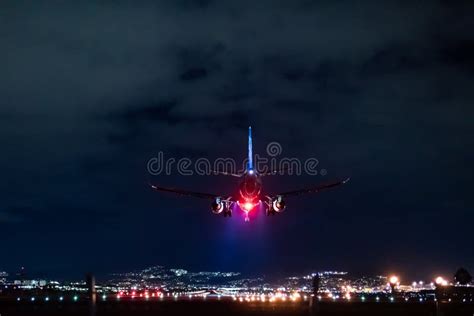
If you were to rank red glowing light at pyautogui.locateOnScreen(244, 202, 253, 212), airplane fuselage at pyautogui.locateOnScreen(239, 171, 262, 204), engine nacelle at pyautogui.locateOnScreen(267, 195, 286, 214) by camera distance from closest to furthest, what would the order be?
airplane fuselage at pyautogui.locateOnScreen(239, 171, 262, 204)
red glowing light at pyautogui.locateOnScreen(244, 202, 253, 212)
engine nacelle at pyautogui.locateOnScreen(267, 195, 286, 214)

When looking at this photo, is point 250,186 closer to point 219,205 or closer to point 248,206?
point 248,206

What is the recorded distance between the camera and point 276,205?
6041cm

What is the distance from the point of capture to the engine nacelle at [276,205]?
198 feet

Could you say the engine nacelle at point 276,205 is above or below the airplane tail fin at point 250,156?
below

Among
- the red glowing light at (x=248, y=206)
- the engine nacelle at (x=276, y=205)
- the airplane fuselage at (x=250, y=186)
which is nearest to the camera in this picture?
the airplane fuselage at (x=250, y=186)

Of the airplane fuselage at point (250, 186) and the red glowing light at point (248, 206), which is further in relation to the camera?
the red glowing light at point (248, 206)

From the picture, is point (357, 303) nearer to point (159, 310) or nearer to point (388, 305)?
point (388, 305)

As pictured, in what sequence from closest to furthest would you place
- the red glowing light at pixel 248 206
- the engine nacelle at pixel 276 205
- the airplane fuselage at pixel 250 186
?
the airplane fuselage at pixel 250 186 → the red glowing light at pixel 248 206 → the engine nacelle at pixel 276 205

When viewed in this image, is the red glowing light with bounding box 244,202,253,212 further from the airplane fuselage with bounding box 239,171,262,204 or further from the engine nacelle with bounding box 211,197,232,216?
the engine nacelle with bounding box 211,197,232,216

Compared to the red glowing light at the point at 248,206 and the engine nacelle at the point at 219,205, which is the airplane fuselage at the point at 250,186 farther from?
the engine nacelle at the point at 219,205

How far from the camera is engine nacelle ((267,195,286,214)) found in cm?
6034

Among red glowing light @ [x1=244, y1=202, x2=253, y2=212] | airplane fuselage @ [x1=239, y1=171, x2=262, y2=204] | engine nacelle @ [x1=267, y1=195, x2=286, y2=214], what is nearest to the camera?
airplane fuselage @ [x1=239, y1=171, x2=262, y2=204]

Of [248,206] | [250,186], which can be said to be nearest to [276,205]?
[248,206]

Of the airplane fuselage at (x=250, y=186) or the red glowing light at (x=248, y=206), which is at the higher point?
the airplane fuselage at (x=250, y=186)
